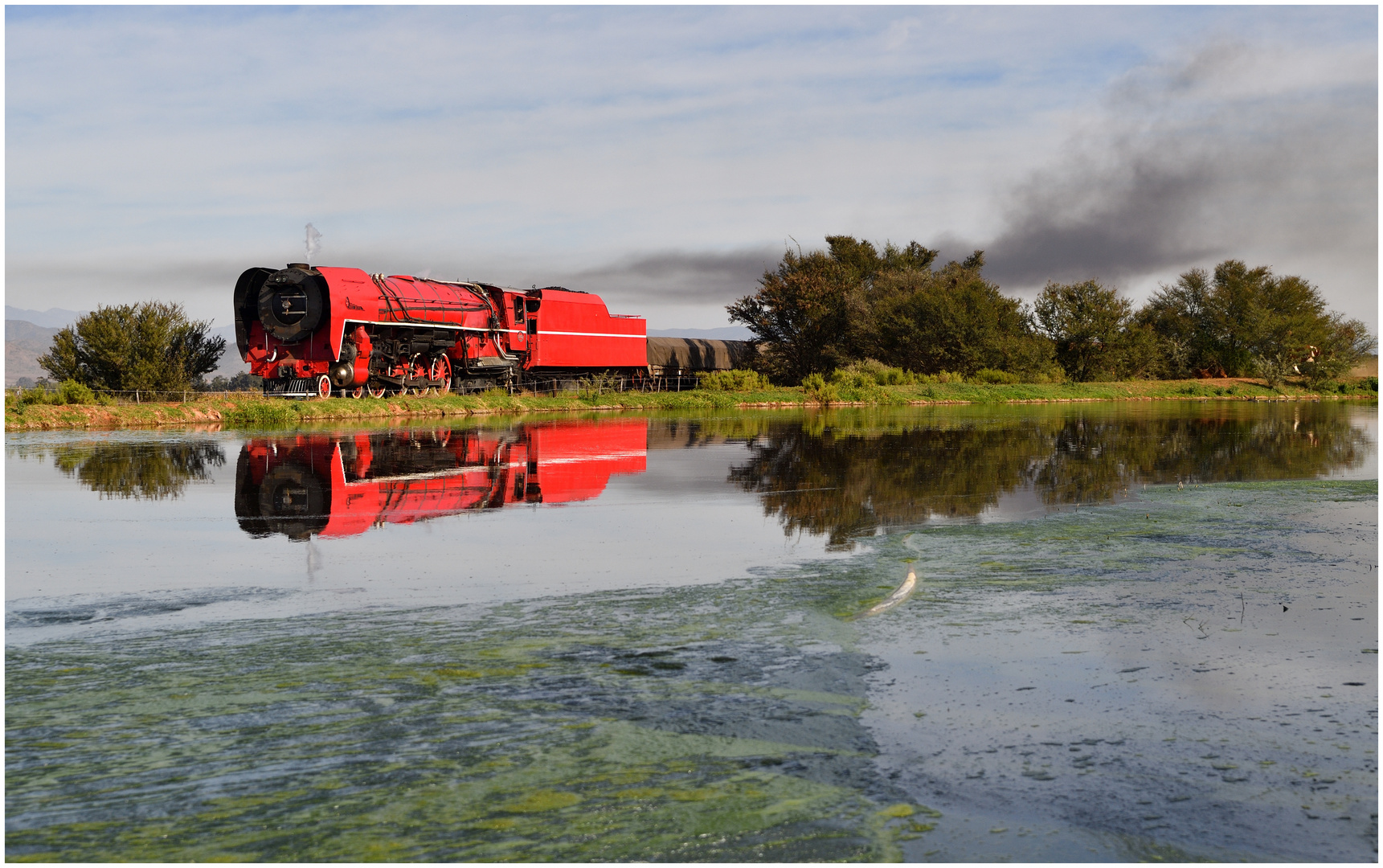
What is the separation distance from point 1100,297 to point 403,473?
163 ft

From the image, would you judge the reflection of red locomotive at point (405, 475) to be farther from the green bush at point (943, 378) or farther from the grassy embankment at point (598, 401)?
the green bush at point (943, 378)

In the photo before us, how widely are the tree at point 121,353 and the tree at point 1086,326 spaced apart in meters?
43.7

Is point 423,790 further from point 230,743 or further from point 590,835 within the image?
point 230,743

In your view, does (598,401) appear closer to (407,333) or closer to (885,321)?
(407,333)

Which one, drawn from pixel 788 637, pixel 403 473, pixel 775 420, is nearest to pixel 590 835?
pixel 788 637

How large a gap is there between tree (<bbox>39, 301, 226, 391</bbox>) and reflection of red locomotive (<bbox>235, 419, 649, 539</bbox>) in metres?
13.9

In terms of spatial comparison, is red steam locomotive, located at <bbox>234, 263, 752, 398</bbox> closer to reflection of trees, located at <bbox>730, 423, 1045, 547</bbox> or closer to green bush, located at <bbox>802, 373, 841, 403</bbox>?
green bush, located at <bbox>802, 373, 841, 403</bbox>

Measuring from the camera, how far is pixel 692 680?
5.12 meters

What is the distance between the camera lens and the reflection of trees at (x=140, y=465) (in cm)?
1320

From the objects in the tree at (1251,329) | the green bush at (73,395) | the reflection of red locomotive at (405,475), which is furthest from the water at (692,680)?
the tree at (1251,329)

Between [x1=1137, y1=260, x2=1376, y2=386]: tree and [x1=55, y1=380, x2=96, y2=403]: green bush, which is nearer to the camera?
[x1=55, y1=380, x2=96, y2=403]: green bush

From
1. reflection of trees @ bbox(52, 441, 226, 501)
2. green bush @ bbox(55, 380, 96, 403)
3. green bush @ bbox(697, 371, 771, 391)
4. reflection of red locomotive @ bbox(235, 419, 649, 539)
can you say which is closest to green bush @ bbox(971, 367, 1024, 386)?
green bush @ bbox(697, 371, 771, 391)

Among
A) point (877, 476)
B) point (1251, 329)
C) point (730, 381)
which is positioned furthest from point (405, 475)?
point (1251, 329)

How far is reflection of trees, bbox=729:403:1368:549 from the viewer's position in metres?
11.9
